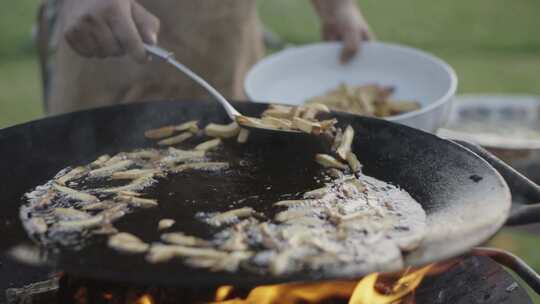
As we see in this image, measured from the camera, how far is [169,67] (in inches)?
132

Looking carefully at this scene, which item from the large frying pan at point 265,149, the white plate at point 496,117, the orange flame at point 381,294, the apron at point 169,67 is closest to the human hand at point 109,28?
the large frying pan at point 265,149

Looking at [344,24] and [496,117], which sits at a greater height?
[344,24]

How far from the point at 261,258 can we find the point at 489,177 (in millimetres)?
733

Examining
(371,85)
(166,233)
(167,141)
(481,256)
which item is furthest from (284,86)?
(166,233)

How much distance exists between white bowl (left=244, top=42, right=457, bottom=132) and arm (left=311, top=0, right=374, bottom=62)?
5 cm

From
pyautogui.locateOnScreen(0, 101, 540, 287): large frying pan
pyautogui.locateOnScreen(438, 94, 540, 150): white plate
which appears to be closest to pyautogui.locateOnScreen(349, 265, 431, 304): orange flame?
pyautogui.locateOnScreen(0, 101, 540, 287): large frying pan

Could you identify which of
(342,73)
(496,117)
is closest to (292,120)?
(342,73)

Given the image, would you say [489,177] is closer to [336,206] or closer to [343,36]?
[336,206]

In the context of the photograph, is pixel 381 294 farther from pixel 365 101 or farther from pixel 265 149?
pixel 365 101

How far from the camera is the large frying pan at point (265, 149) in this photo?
Result: 1555mm

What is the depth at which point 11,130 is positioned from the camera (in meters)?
2.24

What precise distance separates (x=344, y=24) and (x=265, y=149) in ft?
4.13

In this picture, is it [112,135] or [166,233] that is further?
[112,135]

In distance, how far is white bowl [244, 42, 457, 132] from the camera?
120 inches
